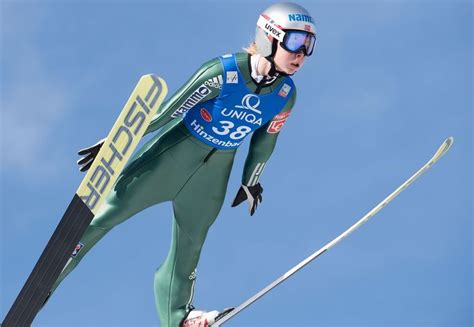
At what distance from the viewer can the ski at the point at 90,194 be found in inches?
298

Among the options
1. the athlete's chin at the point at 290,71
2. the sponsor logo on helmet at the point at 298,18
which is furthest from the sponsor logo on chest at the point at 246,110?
the sponsor logo on helmet at the point at 298,18

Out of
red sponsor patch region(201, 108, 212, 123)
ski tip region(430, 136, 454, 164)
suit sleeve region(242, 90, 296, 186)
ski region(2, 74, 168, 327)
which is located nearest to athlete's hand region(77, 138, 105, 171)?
ski region(2, 74, 168, 327)

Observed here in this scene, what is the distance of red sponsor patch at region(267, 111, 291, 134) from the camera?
8.26 m

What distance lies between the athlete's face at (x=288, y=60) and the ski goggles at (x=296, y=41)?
3cm

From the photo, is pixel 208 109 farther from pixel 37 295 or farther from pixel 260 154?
pixel 37 295

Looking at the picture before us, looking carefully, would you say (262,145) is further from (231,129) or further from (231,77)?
(231,77)

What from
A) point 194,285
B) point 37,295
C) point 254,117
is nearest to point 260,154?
point 254,117

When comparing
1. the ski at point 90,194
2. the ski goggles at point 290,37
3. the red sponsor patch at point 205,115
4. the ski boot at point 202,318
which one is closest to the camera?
the ski at point 90,194

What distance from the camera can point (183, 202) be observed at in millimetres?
8281

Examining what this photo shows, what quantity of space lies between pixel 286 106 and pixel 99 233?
1.55 metres

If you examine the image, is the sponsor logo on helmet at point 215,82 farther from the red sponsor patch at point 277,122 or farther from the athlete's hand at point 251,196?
the athlete's hand at point 251,196

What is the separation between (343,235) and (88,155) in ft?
6.22

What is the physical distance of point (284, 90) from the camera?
8.14m

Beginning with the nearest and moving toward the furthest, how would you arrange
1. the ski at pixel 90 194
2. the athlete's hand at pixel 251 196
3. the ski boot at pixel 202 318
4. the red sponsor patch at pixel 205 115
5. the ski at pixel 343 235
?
the ski at pixel 90 194 → the red sponsor patch at pixel 205 115 → the ski at pixel 343 235 → the ski boot at pixel 202 318 → the athlete's hand at pixel 251 196
